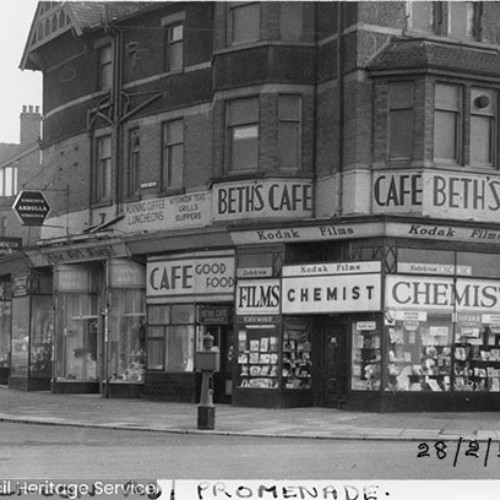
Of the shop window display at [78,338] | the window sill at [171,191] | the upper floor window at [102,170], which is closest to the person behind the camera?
the window sill at [171,191]

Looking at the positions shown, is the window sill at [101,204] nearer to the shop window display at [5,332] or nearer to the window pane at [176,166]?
the window pane at [176,166]

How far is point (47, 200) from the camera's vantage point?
36094 millimetres

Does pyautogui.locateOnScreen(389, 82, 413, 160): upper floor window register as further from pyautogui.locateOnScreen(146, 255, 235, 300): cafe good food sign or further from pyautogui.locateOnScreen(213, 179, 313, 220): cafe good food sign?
pyautogui.locateOnScreen(146, 255, 235, 300): cafe good food sign

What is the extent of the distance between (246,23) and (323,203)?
4.62 meters

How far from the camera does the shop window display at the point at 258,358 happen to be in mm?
27188

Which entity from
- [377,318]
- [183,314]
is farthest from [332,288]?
[183,314]

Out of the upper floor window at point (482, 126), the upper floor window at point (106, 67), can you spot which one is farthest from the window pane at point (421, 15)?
the upper floor window at point (106, 67)

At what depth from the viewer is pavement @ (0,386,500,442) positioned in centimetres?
2075

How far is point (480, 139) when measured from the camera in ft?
87.1

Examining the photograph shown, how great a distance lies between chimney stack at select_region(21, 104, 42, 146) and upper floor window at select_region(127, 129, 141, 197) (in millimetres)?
29917

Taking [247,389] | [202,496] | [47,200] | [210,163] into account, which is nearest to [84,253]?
[47,200]

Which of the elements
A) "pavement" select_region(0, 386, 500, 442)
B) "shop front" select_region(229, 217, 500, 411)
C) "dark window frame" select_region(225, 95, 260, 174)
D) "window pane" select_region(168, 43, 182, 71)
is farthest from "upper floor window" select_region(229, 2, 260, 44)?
"pavement" select_region(0, 386, 500, 442)

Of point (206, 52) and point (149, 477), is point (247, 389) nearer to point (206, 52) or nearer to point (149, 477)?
point (206, 52)

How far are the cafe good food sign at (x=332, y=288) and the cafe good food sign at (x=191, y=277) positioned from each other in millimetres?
2126
